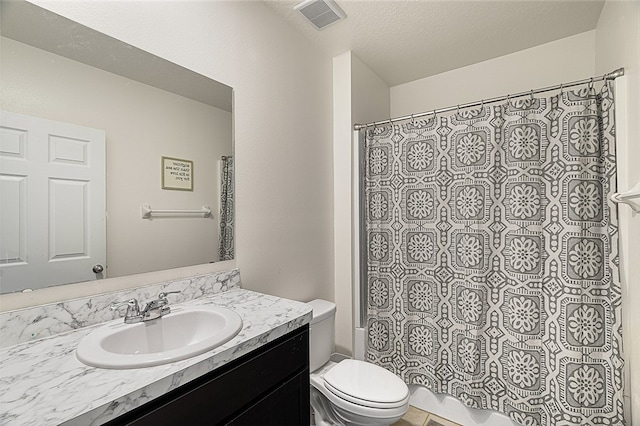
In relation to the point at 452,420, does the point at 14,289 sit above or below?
above

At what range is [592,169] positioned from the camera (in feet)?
4.64

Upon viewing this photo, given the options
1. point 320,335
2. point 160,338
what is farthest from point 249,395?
point 320,335

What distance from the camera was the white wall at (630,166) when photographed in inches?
44.4

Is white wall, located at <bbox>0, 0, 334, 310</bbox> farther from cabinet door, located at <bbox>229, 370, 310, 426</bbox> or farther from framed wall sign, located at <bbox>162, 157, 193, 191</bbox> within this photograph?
cabinet door, located at <bbox>229, 370, 310, 426</bbox>

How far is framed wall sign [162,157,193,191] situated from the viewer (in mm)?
1235

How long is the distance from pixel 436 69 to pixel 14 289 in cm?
277

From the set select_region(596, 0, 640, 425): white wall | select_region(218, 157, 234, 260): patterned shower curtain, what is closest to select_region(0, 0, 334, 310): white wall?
select_region(218, 157, 234, 260): patterned shower curtain

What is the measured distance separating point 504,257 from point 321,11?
1722 mm

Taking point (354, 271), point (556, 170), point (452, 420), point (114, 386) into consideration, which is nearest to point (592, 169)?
point (556, 170)

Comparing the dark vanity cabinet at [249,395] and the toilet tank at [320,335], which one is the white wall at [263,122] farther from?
the dark vanity cabinet at [249,395]

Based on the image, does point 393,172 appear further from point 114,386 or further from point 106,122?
point 114,386

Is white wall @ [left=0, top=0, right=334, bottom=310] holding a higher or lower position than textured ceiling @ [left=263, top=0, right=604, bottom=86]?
lower

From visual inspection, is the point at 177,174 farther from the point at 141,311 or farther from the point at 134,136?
the point at 141,311

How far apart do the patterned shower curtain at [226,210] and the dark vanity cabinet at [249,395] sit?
0.56 m
